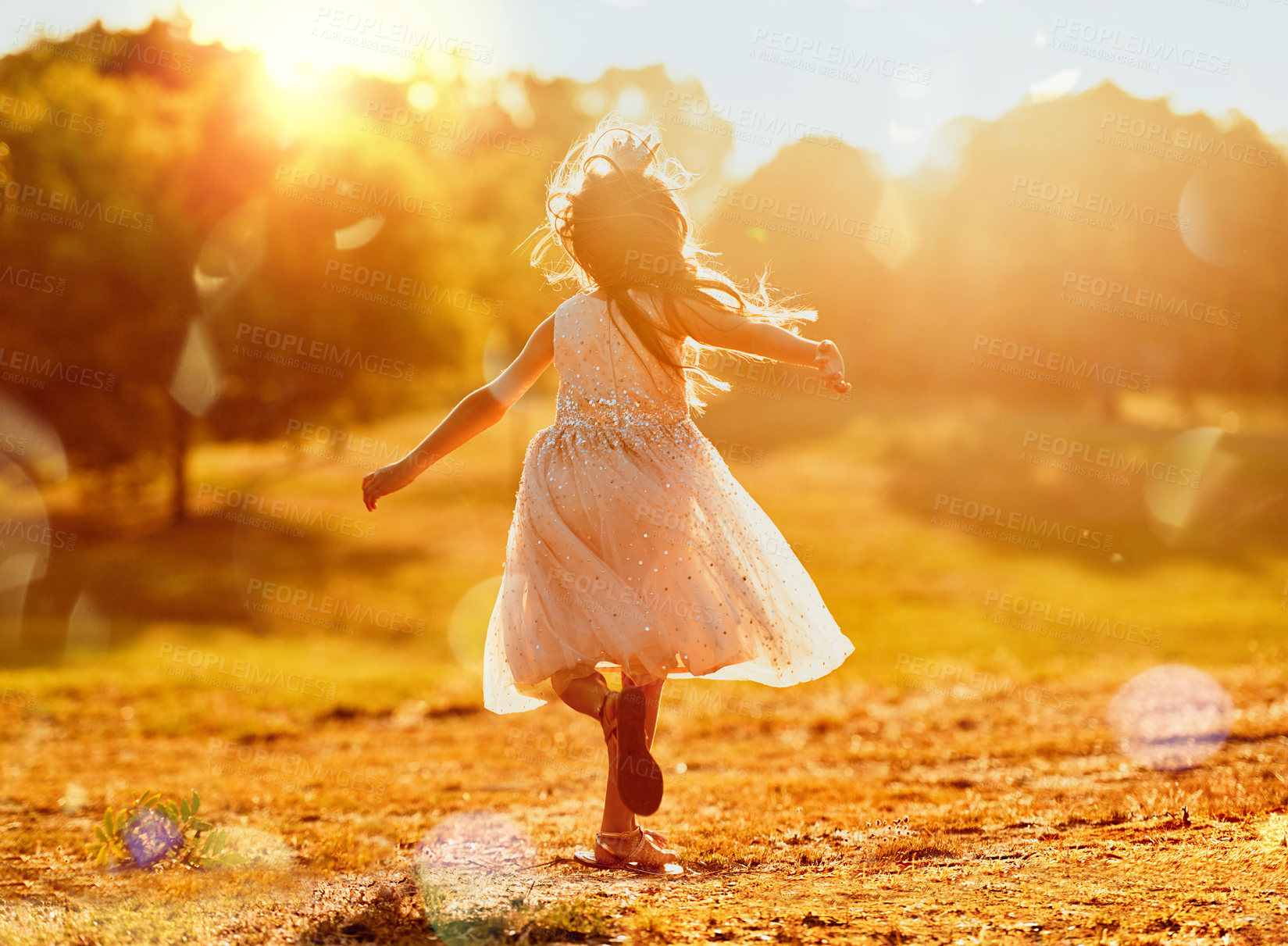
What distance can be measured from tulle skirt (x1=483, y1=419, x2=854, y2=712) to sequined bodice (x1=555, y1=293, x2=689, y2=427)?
56 millimetres

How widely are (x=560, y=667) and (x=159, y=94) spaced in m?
19.9

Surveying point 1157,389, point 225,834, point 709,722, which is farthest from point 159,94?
point 1157,389

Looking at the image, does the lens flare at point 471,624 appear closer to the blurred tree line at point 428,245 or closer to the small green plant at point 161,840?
the blurred tree line at point 428,245

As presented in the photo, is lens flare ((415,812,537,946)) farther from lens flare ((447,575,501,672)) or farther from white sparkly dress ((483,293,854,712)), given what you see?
lens flare ((447,575,501,672))

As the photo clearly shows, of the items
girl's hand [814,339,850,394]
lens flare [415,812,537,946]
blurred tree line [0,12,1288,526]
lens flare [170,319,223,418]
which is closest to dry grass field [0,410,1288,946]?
lens flare [415,812,537,946]

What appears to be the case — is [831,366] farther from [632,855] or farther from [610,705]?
[632,855]

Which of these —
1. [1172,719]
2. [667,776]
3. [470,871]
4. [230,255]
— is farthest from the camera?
[230,255]

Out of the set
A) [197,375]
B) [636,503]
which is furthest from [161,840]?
[197,375]

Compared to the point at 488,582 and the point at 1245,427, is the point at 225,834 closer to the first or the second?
the point at 488,582

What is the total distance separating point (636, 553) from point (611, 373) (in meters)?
0.71

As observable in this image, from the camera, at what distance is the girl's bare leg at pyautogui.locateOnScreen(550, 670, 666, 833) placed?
11.4ft

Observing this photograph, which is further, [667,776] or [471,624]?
[471,624]

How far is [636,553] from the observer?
3652 mm

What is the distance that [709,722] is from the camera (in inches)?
339
